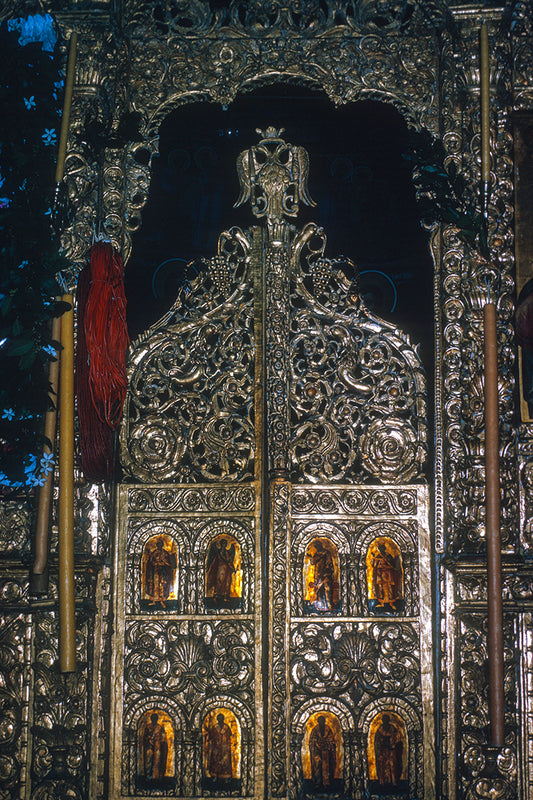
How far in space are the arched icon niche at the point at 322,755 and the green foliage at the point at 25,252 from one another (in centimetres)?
210

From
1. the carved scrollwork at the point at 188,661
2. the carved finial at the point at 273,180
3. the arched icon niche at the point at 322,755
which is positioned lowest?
the arched icon niche at the point at 322,755

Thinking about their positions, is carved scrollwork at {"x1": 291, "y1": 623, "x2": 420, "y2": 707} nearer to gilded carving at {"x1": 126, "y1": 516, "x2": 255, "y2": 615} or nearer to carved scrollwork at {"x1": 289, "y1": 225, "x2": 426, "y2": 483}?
gilded carving at {"x1": 126, "y1": 516, "x2": 255, "y2": 615}

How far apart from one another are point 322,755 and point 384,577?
1.06 metres

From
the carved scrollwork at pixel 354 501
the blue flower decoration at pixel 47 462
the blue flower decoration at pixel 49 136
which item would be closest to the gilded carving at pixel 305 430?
the carved scrollwork at pixel 354 501

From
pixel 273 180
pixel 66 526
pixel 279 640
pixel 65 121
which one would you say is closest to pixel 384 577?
pixel 279 640

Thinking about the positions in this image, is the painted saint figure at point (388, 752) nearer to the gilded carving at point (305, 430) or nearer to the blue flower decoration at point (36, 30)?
the gilded carving at point (305, 430)

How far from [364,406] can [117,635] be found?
1.97 meters

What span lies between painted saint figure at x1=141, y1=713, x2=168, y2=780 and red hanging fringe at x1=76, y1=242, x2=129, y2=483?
1462mm

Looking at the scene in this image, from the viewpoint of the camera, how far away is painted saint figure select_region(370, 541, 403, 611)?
4.90 meters

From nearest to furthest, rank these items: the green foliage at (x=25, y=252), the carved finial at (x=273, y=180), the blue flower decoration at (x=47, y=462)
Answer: the green foliage at (x=25, y=252) < the blue flower decoration at (x=47, y=462) < the carved finial at (x=273, y=180)

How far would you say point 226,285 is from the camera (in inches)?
Answer: 204

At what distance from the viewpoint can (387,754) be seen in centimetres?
475

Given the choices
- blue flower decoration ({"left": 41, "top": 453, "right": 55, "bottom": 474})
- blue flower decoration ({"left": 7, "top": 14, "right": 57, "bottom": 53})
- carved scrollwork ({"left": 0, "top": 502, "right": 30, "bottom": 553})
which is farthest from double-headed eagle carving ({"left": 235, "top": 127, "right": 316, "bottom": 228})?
carved scrollwork ({"left": 0, "top": 502, "right": 30, "bottom": 553})

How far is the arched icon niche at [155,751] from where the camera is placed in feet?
15.6
